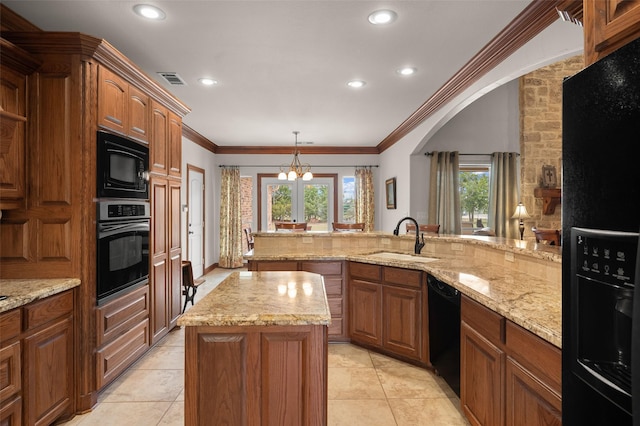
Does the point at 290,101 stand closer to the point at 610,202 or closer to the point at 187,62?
the point at 187,62

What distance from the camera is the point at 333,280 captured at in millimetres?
3494

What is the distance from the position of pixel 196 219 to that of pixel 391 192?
3745 mm

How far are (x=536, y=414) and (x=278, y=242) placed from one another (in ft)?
9.45

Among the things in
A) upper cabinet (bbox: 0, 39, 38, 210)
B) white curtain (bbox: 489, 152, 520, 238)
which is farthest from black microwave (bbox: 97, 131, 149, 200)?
white curtain (bbox: 489, 152, 520, 238)

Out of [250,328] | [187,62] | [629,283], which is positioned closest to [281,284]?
[250,328]

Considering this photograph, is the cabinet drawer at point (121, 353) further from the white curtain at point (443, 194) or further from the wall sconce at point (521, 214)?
the wall sconce at point (521, 214)

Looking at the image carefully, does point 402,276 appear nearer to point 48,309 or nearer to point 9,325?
point 48,309

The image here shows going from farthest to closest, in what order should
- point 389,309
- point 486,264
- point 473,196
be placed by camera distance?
point 473,196, point 389,309, point 486,264

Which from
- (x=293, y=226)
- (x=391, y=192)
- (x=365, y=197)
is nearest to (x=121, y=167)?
(x=293, y=226)

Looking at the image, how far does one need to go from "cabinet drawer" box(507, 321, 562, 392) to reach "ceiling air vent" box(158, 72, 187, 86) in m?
3.51

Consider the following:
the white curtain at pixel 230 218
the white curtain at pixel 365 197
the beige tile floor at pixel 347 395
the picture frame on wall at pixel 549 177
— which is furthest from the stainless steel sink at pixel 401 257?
the white curtain at pixel 230 218

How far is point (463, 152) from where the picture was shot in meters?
6.06

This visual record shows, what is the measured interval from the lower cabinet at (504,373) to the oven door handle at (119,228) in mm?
2371

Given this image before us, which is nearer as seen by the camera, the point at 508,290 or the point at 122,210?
the point at 508,290
